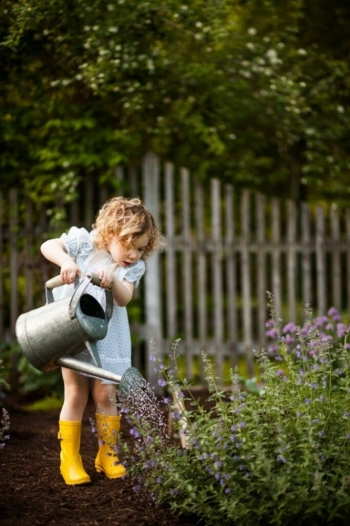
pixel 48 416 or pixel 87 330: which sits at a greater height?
pixel 87 330

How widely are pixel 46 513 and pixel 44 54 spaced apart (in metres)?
3.30

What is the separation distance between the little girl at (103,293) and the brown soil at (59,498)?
107 millimetres

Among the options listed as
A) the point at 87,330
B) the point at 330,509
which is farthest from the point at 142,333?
the point at 330,509

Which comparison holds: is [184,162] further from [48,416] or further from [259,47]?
[48,416]

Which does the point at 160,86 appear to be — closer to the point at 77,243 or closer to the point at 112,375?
the point at 77,243

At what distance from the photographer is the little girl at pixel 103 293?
301cm

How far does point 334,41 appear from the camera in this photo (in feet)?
24.4

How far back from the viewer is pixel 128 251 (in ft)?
10.1

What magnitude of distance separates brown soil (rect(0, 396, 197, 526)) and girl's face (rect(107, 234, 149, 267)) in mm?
941

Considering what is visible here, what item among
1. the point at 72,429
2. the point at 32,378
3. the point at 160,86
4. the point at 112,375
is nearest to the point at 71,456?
the point at 72,429

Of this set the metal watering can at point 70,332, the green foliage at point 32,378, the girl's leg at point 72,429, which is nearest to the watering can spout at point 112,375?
the metal watering can at point 70,332

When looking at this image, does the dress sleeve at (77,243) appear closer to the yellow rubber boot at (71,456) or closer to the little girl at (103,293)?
the little girl at (103,293)

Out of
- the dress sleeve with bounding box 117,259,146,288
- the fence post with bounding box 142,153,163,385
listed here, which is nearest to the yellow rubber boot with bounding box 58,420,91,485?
the dress sleeve with bounding box 117,259,146,288

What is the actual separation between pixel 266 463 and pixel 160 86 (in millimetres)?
4077
